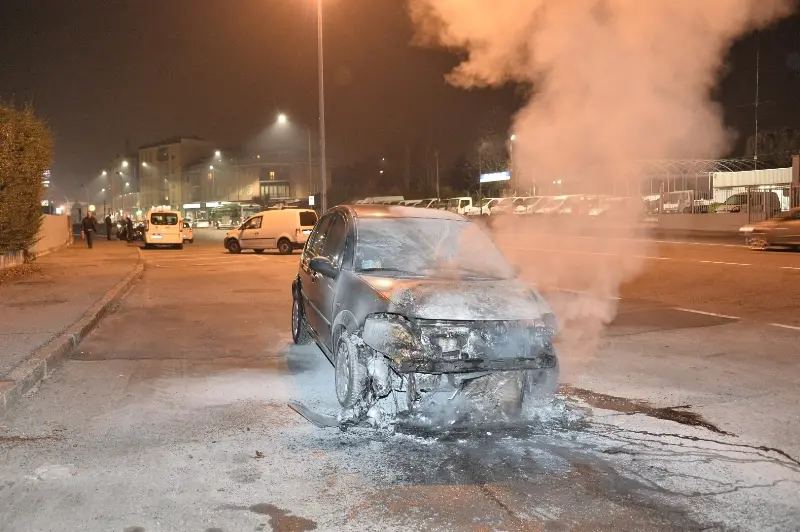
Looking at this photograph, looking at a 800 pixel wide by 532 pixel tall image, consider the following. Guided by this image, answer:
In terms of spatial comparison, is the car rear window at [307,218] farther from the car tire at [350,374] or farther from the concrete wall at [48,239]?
the car tire at [350,374]

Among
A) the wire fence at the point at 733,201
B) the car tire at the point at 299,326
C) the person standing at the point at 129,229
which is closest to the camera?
the car tire at the point at 299,326

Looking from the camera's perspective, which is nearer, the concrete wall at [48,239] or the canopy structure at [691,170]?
the canopy structure at [691,170]

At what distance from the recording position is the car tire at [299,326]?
28.3ft

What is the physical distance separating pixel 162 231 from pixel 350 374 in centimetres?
3037

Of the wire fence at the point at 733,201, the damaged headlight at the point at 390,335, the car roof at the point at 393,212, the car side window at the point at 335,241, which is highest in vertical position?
the wire fence at the point at 733,201

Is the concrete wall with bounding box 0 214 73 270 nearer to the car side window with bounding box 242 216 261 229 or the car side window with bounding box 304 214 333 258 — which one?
the car side window with bounding box 242 216 261 229

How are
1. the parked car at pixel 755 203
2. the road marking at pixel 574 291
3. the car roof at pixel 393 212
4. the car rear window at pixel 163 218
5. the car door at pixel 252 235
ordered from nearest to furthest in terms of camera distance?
the car roof at pixel 393 212 < the road marking at pixel 574 291 < the car door at pixel 252 235 < the parked car at pixel 755 203 < the car rear window at pixel 163 218

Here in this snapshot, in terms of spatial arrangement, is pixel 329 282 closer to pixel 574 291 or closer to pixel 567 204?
pixel 574 291

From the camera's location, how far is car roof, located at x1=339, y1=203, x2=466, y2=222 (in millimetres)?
7449

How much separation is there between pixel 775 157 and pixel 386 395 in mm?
54811

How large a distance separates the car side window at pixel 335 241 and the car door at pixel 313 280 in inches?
7.2

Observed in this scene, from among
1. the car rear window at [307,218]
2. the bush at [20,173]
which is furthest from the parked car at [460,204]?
the bush at [20,173]

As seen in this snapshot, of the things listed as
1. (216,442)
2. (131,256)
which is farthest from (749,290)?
(131,256)

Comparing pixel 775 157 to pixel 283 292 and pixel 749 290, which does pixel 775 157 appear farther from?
pixel 283 292
